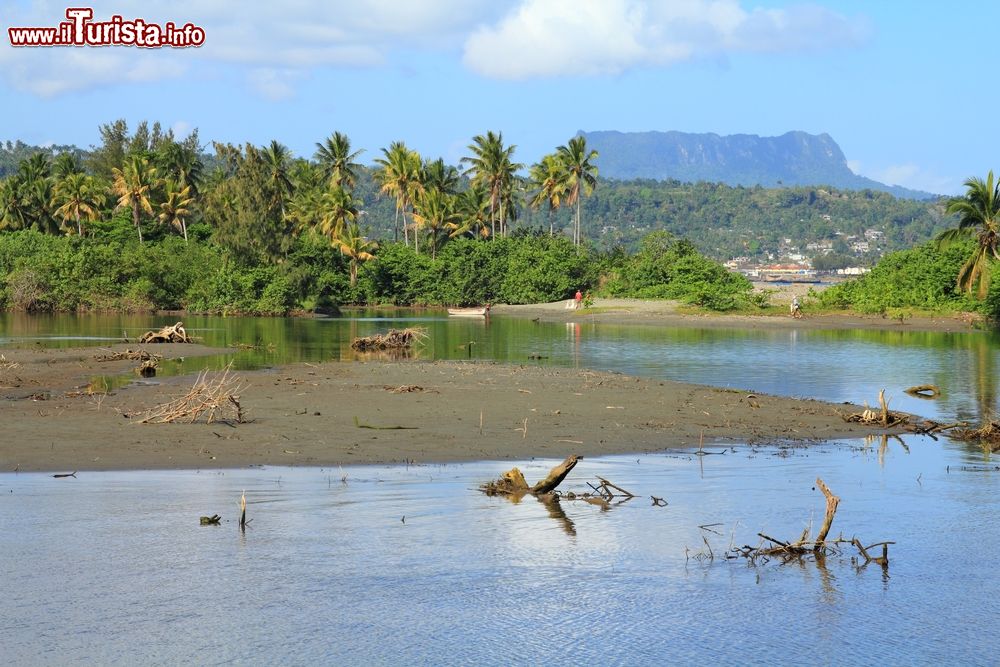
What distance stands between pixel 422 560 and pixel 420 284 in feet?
310

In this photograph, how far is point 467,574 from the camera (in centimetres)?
1212

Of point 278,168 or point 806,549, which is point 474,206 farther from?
point 806,549

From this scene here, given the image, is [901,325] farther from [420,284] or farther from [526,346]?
[420,284]

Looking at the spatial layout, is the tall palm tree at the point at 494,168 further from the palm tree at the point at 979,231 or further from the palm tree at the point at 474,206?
the palm tree at the point at 979,231

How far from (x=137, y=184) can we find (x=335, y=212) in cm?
1755

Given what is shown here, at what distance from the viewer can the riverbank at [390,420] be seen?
18688mm

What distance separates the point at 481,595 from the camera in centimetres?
1144

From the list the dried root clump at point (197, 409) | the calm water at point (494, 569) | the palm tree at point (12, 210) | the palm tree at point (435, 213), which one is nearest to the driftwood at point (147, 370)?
the dried root clump at point (197, 409)

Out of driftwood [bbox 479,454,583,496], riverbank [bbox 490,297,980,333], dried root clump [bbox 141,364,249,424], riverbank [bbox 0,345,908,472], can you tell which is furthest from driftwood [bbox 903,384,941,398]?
riverbank [bbox 490,297,980,333]

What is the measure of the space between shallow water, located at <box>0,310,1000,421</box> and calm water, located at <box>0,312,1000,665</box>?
36.3 ft

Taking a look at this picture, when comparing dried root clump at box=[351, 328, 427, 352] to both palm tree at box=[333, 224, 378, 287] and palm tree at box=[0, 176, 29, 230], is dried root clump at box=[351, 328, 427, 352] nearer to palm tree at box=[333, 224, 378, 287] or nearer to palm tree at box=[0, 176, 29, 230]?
palm tree at box=[333, 224, 378, 287]

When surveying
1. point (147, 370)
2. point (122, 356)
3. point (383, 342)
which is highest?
point (383, 342)

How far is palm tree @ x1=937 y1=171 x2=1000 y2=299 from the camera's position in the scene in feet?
212

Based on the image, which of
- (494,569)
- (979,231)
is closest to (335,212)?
(979,231)
